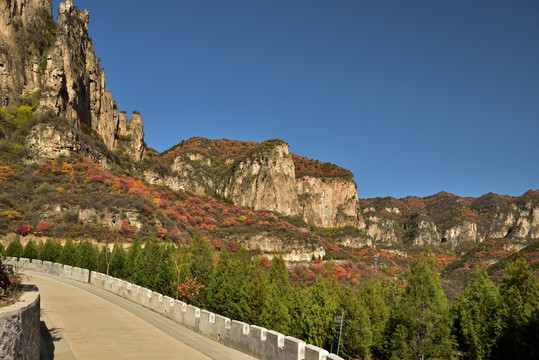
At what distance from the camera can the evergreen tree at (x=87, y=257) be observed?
4097 centimetres

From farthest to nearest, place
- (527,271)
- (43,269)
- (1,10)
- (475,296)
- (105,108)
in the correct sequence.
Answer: (105,108) < (1,10) < (43,269) < (475,296) < (527,271)

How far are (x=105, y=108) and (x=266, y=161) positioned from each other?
283 feet

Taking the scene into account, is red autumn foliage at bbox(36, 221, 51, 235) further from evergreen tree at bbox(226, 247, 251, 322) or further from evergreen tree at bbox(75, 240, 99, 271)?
evergreen tree at bbox(226, 247, 251, 322)

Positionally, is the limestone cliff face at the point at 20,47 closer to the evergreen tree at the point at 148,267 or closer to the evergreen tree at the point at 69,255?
the evergreen tree at the point at 69,255

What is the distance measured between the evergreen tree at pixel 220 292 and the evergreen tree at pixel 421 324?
8.89 meters

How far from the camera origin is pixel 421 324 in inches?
702

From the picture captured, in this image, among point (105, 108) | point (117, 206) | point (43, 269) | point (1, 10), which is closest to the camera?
point (43, 269)

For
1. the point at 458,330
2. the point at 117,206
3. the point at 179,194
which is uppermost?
the point at 179,194

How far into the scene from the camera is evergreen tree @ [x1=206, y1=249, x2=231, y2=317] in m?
→ 23.5

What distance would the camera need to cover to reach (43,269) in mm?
40875

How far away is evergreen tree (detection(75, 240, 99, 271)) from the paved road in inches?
648

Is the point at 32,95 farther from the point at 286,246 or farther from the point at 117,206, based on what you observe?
the point at 286,246

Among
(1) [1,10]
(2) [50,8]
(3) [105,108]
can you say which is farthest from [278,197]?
(1) [1,10]

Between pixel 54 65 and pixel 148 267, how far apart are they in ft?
218
